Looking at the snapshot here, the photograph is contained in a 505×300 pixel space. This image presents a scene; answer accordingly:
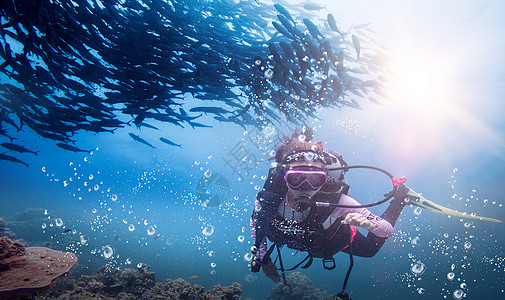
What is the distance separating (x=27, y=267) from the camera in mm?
3459

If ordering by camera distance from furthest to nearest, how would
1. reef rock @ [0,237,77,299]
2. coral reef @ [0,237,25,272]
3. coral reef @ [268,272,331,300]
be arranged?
coral reef @ [268,272,331,300] < coral reef @ [0,237,25,272] < reef rock @ [0,237,77,299]

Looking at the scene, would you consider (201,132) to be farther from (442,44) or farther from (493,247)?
(493,247)

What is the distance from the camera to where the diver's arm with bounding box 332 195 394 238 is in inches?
104

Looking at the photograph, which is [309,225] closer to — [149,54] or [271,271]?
[271,271]

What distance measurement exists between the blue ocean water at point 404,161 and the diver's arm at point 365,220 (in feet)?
3.82

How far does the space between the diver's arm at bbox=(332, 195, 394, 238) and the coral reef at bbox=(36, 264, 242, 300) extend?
3810 mm

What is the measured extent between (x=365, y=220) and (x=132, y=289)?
6.33 meters

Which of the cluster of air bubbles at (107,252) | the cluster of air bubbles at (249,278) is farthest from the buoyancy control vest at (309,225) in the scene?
the cluster of air bubbles at (107,252)

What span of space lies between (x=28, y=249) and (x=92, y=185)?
11145 cm

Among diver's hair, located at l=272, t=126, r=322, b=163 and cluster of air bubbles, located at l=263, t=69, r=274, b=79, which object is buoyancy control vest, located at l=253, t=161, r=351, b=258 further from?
cluster of air bubbles, located at l=263, t=69, r=274, b=79

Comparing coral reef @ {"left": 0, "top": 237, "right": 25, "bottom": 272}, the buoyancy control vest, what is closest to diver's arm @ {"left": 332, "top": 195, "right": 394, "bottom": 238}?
the buoyancy control vest

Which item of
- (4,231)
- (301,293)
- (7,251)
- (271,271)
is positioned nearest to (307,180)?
(271,271)

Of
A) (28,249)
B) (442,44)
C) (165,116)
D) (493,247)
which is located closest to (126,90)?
(165,116)

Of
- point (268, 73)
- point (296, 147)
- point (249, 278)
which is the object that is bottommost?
point (249, 278)
